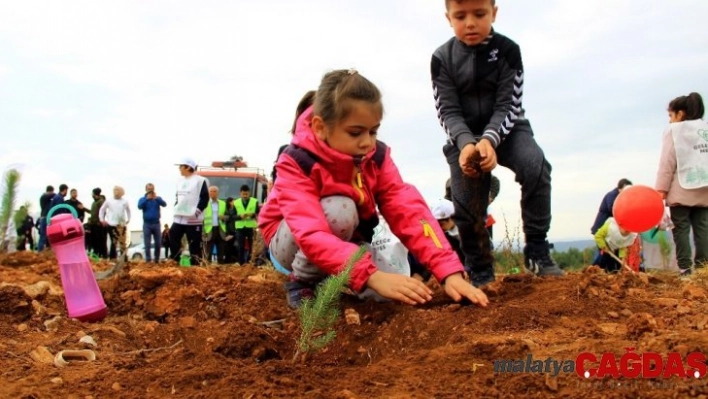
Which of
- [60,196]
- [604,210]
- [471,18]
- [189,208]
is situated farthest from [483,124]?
[60,196]

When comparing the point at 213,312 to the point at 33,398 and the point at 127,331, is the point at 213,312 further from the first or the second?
the point at 33,398

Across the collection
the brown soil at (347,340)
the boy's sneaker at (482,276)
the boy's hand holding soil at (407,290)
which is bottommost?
the brown soil at (347,340)

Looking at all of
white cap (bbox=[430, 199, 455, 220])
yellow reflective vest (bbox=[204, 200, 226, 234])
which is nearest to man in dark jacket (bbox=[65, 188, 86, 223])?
yellow reflective vest (bbox=[204, 200, 226, 234])

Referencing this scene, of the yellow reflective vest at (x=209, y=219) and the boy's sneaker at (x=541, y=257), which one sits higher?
the yellow reflective vest at (x=209, y=219)

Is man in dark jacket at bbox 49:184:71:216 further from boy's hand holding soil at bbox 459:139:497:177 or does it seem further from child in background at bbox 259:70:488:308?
boy's hand holding soil at bbox 459:139:497:177

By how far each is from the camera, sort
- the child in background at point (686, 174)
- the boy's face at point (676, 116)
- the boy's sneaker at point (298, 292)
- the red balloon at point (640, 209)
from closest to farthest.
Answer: the boy's sneaker at point (298, 292), the red balloon at point (640, 209), the child in background at point (686, 174), the boy's face at point (676, 116)

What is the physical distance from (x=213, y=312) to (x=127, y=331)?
50 centimetres

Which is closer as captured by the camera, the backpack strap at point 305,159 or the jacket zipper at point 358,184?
the backpack strap at point 305,159

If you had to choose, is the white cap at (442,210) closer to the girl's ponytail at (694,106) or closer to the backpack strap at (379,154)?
the girl's ponytail at (694,106)

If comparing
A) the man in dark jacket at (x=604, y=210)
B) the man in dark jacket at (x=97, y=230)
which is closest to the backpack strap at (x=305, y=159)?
the man in dark jacket at (x=604, y=210)

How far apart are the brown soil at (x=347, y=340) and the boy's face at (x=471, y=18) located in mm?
1293

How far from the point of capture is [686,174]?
17.4ft

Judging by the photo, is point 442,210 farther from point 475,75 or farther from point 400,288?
point 400,288

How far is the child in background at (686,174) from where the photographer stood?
5.28 meters
